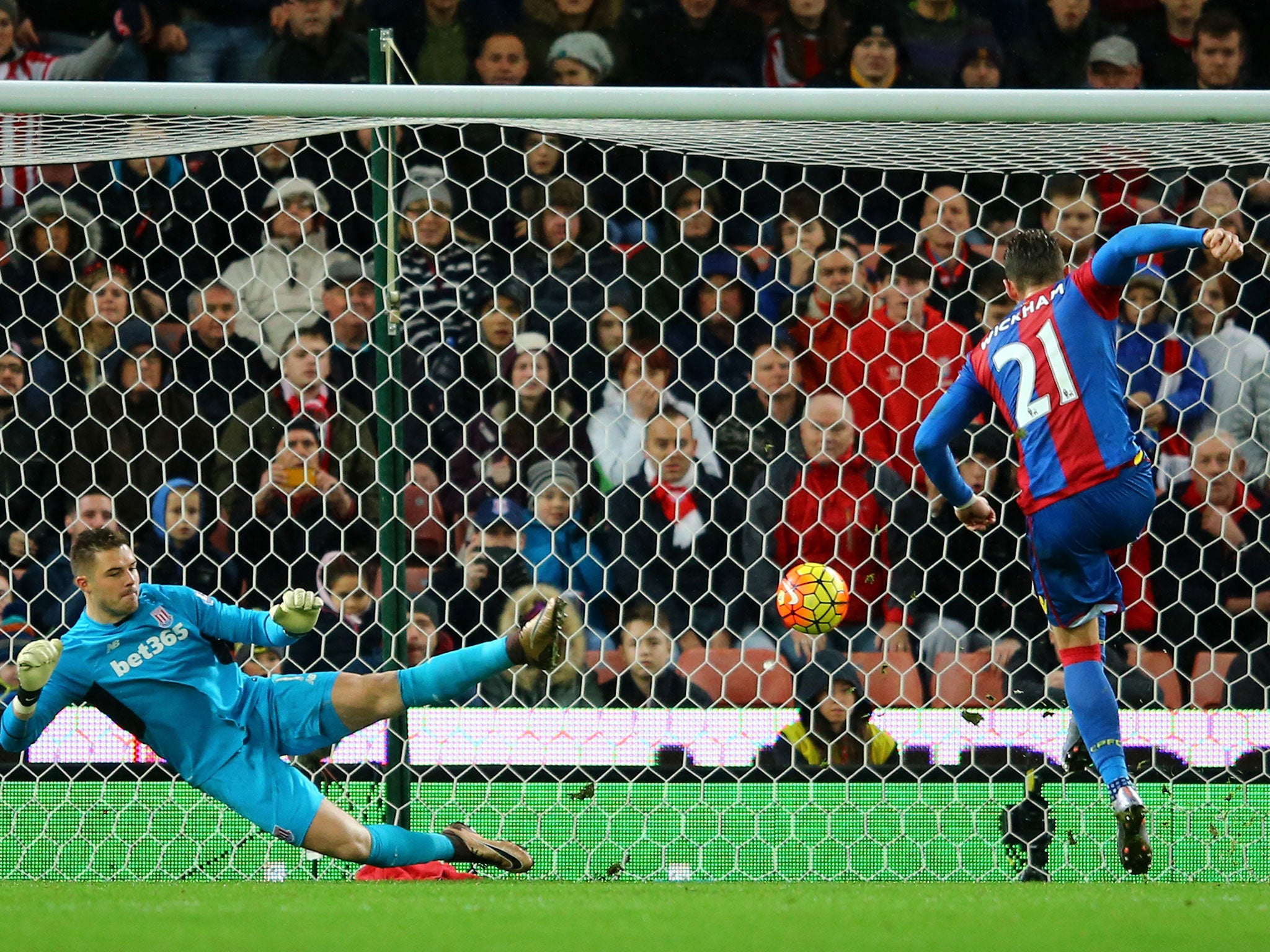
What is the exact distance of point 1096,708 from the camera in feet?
11.1

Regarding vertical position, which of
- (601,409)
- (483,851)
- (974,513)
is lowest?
(483,851)

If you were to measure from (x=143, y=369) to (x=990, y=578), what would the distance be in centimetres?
301

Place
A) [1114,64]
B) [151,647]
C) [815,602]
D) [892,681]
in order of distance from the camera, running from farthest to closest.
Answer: [1114,64] < [892,681] < [815,602] < [151,647]

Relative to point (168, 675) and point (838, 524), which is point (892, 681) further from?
point (168, 675)

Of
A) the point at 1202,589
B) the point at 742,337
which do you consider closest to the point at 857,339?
the point at 742,337

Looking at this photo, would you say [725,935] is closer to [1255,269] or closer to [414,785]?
[414,785]

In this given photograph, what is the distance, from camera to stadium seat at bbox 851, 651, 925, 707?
4.54m

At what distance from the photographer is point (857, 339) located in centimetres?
505

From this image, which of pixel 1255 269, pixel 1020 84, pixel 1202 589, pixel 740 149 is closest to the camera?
pixel 740 149

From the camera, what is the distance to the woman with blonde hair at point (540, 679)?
4.62m

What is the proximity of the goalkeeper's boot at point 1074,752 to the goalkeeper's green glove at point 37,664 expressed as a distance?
7.93ft

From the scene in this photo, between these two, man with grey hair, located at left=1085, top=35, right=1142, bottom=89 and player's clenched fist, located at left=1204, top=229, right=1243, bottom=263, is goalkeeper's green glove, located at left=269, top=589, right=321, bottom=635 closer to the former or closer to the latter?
player's clenched fist, located at left=1204, top=229, right=1243, bottom=263

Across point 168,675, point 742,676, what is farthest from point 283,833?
point 742,676

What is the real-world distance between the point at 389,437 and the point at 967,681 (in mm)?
1965
